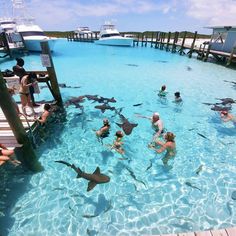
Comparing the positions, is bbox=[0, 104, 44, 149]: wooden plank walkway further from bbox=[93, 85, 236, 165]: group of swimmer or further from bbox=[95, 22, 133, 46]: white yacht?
bbox=[95, 22, 133, 46]: white yacht

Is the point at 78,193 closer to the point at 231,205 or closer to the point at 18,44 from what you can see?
the point at 231,205

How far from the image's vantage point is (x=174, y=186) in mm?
6723

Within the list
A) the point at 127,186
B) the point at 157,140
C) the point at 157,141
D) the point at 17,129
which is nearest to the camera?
the point at 17,129

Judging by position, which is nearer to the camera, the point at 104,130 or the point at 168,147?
the point at 168,147

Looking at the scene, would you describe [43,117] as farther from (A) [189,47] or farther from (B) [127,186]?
(A) [189,47]

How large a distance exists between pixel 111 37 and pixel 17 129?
181 ft

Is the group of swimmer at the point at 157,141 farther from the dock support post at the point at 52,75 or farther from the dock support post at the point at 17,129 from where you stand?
the dock support post at the point at 52,75

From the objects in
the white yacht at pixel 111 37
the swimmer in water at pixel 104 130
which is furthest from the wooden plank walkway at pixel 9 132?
the white yacht at pixel 111 37

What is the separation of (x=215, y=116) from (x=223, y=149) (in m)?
3.51

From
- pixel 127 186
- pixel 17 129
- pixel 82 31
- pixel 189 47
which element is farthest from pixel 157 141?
pixel 82 31

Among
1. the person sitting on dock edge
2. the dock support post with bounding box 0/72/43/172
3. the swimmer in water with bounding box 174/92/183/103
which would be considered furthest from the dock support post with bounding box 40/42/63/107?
the swimmer in water with bounding box 174/92/183/103

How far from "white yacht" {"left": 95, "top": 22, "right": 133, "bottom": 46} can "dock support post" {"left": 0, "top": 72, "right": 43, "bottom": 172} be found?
170 feet

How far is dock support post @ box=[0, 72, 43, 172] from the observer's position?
5.09 metres

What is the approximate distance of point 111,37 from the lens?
5603 cm
